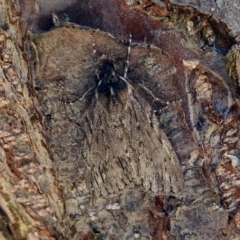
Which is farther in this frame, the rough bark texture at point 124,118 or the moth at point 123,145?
the moth at point 123,145

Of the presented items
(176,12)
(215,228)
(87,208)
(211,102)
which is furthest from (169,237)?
(176,12)

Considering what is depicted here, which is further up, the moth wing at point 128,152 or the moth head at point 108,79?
the moth head at point 108,79

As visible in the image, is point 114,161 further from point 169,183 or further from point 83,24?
point 83,24

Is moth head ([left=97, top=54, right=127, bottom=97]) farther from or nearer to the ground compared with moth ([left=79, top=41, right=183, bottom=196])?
farther from the ground

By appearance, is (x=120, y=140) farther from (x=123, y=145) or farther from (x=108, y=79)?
(x=108, y=79)

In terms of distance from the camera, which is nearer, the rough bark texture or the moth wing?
the rough bark texture

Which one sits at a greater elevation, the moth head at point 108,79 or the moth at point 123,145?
the moth head at point 108,79
